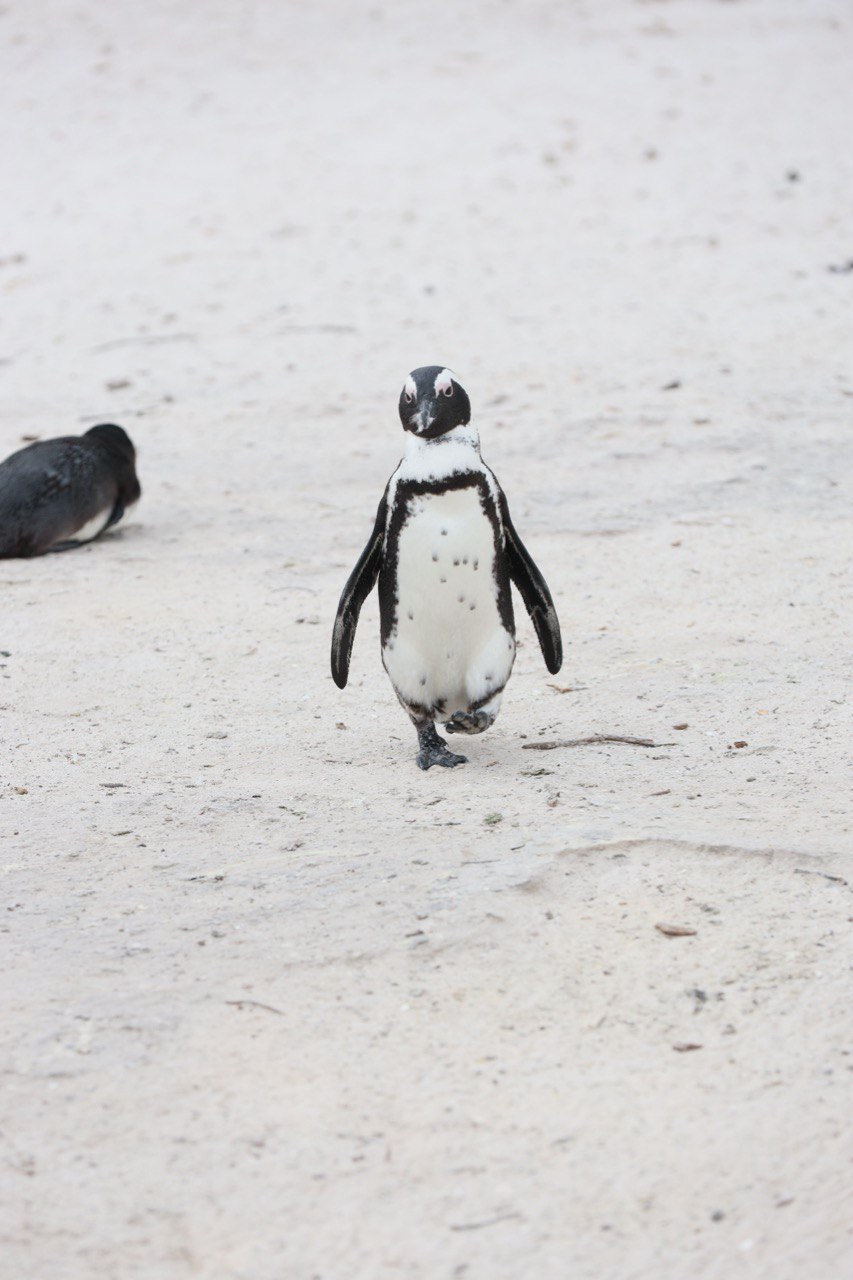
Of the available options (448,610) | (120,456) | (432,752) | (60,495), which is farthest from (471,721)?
(120,456)

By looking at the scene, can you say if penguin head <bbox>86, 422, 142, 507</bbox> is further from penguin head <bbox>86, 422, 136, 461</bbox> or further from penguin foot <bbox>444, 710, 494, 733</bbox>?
penguin foot <bbox>444, 710, 494, 733</bbox>

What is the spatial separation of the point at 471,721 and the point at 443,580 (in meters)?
0.35

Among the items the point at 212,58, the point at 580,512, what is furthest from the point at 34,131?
the point at 580,512

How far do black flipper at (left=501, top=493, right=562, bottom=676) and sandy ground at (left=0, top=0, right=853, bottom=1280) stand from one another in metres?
0.20

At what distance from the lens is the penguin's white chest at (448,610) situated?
128 inches

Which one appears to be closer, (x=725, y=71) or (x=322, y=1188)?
(x=322, y=1188)

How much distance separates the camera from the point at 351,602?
3.46 metres

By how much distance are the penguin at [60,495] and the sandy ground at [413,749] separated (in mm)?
121

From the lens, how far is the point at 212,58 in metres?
11.5

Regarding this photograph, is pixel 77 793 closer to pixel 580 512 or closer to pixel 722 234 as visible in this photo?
pixel 580 512

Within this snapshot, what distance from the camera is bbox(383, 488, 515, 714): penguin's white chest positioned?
3.26 m

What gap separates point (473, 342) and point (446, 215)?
178 cm

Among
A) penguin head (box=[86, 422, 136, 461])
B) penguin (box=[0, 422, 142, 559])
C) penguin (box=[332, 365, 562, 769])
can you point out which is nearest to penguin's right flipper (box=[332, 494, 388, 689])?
penguin (box=[332, 365, 562, 769])

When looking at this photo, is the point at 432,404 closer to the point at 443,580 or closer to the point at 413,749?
the point at 443,580
